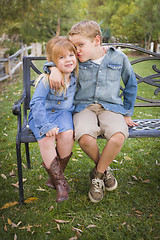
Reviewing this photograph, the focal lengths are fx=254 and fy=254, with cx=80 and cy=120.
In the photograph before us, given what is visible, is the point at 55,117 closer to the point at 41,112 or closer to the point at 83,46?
the point at 41,112

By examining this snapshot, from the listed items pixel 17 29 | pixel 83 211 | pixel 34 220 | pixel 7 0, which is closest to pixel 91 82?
pixel 83 211

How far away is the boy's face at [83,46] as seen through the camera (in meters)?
2.45

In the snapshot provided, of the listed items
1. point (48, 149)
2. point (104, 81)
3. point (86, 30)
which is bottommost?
point (48, 149)

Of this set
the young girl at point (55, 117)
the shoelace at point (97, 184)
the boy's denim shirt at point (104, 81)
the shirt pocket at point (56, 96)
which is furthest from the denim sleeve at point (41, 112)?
the shoelace at point (97, 184)

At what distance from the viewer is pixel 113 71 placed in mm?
2613

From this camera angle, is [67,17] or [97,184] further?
[67,17]

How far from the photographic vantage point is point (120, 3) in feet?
106

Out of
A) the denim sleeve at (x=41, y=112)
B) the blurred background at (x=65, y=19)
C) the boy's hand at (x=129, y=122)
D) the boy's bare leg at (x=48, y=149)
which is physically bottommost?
the boy's bare leg at (x=48, y=149)

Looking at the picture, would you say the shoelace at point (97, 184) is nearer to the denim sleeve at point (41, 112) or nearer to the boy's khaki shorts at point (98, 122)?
the boy's khaki shorts at point (98, 122)

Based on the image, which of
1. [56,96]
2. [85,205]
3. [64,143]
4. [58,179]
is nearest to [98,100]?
[56,96]

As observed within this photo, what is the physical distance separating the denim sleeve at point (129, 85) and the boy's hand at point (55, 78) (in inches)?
28.8

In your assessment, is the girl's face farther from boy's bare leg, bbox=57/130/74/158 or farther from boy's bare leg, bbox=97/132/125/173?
boy's bare leg, bbox=97/132/125/173

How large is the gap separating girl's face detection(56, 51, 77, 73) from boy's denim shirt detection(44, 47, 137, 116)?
26 centimetres

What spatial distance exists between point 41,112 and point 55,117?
0.21 metres
